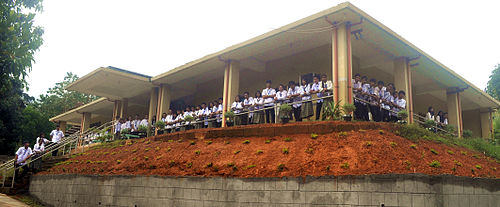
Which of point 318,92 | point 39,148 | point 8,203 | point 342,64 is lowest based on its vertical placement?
point 8,203

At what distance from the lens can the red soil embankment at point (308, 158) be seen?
26.6 ft

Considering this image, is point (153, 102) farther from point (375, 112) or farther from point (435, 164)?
point (435, 164)

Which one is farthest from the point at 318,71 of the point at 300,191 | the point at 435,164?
the point at 300,191

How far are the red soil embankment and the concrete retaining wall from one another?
29cm

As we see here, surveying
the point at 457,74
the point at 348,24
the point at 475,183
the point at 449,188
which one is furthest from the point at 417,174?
the point at 457,74

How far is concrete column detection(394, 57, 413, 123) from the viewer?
14.6 m

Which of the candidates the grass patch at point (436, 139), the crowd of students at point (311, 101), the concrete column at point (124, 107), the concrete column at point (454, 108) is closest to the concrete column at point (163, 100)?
the crowd of students at point (311, 101)

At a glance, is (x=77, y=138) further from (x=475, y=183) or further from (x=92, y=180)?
(x=475, y=183)

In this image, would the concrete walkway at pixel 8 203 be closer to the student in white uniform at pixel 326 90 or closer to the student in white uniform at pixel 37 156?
the student in white uniform at pixel 37 156

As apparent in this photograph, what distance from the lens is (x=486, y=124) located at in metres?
21.7

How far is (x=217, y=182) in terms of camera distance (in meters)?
8.96

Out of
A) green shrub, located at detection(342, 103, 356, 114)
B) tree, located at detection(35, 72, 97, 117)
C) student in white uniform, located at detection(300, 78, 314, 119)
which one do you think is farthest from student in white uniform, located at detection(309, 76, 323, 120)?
tree, located at detection(35, 72, 97, 117)

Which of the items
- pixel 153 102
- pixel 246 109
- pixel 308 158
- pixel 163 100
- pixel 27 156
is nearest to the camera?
pixel 308 158

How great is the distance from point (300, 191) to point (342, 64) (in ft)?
16.7
